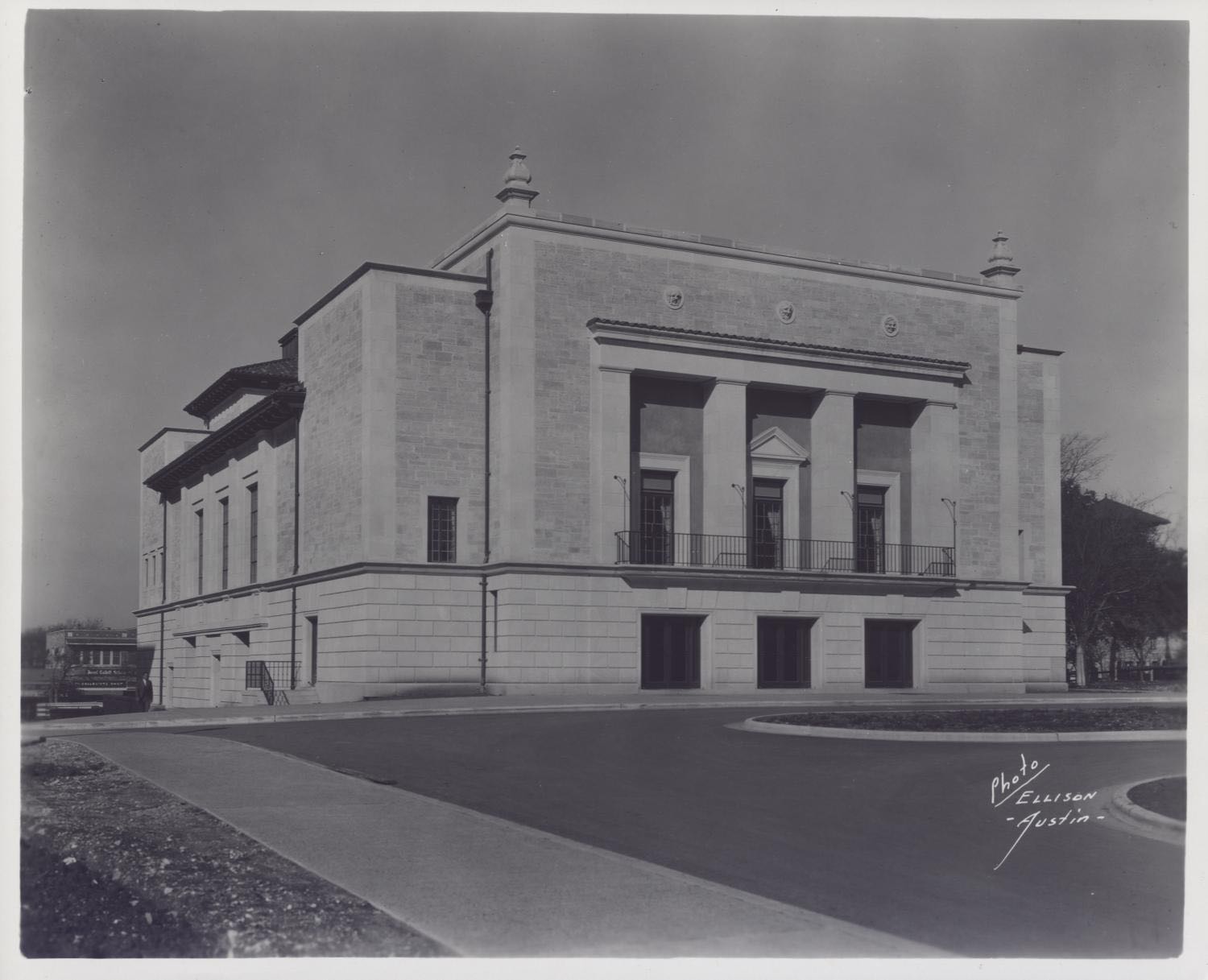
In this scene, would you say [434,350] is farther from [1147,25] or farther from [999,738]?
[1147,25]

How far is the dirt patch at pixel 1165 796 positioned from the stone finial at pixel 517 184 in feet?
86.2

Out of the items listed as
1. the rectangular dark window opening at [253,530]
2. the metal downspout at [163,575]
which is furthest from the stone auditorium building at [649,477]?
the metal downspout at [163,575]

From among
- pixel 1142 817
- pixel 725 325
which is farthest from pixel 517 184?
pixel 1142 817

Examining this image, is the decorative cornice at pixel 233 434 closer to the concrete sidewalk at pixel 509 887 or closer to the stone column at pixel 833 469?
the stone column at pixel 833 469

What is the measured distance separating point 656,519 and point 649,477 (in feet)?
4.12

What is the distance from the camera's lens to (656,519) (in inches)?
1538

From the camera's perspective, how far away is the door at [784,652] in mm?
39312

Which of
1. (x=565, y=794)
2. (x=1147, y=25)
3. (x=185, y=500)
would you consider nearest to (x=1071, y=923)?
(x=565, y=794)

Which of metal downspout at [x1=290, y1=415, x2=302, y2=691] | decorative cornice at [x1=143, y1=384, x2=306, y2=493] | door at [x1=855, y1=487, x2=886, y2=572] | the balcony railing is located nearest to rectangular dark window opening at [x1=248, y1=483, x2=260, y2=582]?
decorative cornice at [x1=143, y1=384, x2=306, y2=493]

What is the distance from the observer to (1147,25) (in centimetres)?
1201

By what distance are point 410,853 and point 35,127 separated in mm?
7489

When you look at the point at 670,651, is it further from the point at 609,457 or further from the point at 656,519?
the point at 609,457

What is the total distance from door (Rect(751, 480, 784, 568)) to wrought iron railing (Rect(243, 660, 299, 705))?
14.5 meters
